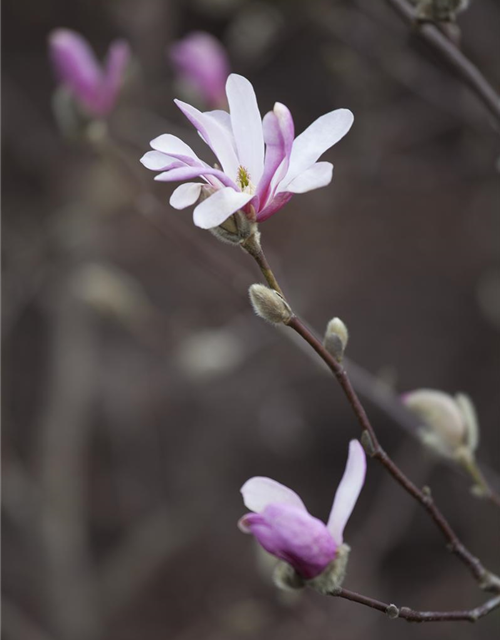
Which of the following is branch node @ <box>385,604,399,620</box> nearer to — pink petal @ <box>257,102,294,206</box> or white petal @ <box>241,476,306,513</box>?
white petal @ <box>241,476,306,513</box>

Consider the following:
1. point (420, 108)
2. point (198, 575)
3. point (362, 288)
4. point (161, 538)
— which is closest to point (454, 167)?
point (420, 108)

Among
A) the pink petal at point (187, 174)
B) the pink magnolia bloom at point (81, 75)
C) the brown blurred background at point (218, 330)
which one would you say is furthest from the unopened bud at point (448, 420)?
the brown blurred background at point (218, 330)

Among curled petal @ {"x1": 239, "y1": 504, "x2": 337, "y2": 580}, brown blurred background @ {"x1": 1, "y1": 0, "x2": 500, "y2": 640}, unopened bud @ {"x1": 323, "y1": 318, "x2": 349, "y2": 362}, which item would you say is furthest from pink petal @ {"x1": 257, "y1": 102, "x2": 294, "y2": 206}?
brown blurred background @ {"x1": 1, "y1": 0, "x2": 500, "y2": 640}

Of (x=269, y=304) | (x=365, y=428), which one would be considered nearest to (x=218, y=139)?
(x=269, y=304)

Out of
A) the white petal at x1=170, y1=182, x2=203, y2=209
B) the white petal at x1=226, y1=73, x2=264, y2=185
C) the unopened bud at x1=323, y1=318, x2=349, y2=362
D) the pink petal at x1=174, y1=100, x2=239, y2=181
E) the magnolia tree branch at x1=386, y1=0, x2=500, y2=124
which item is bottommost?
the unopened bud at x1=323, y1=318, x2=349, y2=362

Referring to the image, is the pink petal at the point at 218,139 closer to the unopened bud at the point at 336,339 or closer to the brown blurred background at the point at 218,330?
the unopened bud at the point at 336,339

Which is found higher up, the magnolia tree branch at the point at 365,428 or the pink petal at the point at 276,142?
the pink petal at the point at 276,142
